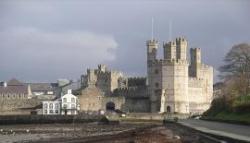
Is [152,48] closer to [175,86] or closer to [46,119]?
[175,86]

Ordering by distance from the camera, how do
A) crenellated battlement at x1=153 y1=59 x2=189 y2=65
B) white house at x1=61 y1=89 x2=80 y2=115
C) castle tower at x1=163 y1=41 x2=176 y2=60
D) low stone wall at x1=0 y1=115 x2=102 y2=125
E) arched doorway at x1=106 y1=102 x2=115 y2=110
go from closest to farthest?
low stone wall at x1=0 y1=115 x2=102 y2=125
crenellated battlement at x1=153 y1=59 x2=189 y2=65
white house at x1=61 y1=89 x2=80 y2=115
arched doorway at x1=106 y1=102 x2=115 y2=110
castle tower at x1=163 y1=41 x2=176 y2=60

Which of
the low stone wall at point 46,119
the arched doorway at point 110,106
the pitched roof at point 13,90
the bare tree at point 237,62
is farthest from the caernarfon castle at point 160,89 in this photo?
the bare tree at point 237,62

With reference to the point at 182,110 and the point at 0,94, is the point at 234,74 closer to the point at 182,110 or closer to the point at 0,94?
the point at 182,110

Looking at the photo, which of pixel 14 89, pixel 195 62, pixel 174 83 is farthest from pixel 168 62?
pixel 14 89

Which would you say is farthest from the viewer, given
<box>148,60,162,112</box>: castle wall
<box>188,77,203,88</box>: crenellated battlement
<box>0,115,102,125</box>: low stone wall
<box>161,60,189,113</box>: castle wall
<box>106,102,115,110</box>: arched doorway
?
<box>188,77,203,88</box>: crenellated battlement

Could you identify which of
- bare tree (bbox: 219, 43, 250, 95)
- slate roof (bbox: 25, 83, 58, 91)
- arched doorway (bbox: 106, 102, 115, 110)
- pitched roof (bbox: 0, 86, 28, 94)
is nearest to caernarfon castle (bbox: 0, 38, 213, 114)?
arched doorway (bbox: 106, 102, 115, 110)

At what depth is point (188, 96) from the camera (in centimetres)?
13488

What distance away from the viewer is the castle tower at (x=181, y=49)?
5364 inches

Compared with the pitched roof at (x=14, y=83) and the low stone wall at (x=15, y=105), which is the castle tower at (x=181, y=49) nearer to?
the low stone wall at (x=15, y=105)

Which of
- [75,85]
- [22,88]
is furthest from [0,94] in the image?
[75,85]

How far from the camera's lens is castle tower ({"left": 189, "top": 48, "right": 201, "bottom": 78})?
146 m

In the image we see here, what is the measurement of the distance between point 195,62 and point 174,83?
18203mm

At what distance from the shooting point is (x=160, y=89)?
130 meters

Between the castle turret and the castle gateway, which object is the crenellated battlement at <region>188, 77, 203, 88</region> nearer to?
the castle gateway
